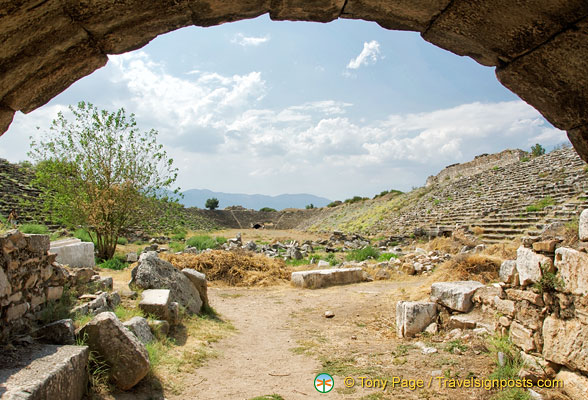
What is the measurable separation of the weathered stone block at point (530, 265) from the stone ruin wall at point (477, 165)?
1314 inches

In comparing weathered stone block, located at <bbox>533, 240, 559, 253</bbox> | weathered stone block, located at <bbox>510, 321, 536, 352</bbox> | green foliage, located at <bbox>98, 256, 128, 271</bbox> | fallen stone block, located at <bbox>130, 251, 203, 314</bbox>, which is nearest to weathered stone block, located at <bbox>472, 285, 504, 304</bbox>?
weathered stone block, located at <bbox>510, 321, 536, 352</bbox>

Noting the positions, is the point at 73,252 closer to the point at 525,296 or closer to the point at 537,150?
the point at 525,296

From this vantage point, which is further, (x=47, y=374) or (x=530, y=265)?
(x=530, y=265)

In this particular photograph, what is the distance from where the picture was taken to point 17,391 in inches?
111

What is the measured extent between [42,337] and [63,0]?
3521mm

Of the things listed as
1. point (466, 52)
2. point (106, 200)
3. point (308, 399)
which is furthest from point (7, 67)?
point (106, 200)

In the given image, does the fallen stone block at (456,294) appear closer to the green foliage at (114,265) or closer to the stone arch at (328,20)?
the stone arch at (328,20)

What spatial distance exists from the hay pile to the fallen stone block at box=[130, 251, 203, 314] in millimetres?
4110

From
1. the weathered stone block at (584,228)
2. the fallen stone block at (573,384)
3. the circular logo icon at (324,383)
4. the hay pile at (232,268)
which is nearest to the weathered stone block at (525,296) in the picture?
the fallen stone block at (573,384)

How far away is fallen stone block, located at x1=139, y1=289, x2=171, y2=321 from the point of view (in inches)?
248

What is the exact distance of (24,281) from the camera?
438cm

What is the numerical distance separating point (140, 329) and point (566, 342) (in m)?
5.07

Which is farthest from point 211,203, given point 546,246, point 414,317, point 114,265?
point 546,246

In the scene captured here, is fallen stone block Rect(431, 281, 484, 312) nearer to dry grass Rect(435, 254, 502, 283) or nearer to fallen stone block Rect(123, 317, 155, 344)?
dry grass Rect(435, 254, 502, 283)
